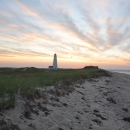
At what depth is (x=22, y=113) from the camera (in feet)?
27.7

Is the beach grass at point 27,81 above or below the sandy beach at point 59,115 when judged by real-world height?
above

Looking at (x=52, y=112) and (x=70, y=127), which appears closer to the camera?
(x=70, y=127)

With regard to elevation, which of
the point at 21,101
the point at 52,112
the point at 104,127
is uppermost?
the point at 21,101

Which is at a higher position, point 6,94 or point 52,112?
point 6,94

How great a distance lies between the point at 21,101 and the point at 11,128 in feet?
9.13

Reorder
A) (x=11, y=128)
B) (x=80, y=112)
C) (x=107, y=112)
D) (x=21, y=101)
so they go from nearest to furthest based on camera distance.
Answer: (x=11, y=128) < (x=21, y=101) < (x=80, y=112) < (x=107, y=112)

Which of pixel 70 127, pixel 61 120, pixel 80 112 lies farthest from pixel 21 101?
pixel 80 112

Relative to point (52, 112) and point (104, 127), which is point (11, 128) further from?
point (104, 127)

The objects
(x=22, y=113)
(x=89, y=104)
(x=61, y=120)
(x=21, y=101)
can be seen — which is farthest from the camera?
(x=89, y=104)

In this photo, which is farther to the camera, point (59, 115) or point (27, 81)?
point (27, 81)

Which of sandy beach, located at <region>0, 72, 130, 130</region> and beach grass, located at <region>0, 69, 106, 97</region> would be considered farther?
beach grass, located at <region>0, 69, 106, 97</region>

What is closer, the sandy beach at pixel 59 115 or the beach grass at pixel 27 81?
the sandy beach at pixel 59 115

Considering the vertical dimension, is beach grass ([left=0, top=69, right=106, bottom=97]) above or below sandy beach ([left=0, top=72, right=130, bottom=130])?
above

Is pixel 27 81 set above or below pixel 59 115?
above
